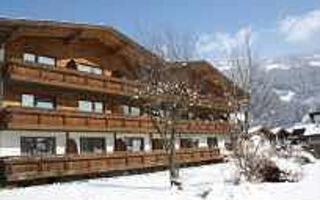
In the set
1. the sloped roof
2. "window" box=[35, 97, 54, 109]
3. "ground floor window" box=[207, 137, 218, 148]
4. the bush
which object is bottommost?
the bush

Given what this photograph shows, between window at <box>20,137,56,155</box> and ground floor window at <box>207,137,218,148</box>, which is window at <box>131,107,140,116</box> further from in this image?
ground floor window at <box>207,137,218,148</box>

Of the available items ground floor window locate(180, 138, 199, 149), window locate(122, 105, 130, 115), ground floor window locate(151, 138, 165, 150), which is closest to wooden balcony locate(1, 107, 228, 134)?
window locate(122, 105, 130, 115)

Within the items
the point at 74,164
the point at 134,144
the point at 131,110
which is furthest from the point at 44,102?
the point at 131,110

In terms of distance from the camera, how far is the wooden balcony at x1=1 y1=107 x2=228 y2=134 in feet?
104

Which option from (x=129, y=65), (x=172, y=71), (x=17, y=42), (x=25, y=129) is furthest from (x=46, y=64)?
(x=129, y=65)

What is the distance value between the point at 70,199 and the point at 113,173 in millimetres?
15858

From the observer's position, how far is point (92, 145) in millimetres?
39250

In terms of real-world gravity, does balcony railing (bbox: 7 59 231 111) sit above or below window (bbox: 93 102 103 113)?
above

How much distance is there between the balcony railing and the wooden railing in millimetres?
4204

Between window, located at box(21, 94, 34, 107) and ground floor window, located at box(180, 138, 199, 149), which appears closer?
window, located at box(21, 94, 34, 107)

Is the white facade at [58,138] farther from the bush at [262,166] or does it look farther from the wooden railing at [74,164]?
the bush at [262,166]

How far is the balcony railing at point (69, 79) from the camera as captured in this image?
3262 centimetres

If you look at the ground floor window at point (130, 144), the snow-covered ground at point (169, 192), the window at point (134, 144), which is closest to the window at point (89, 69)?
the ground floor window at point (130, 144)

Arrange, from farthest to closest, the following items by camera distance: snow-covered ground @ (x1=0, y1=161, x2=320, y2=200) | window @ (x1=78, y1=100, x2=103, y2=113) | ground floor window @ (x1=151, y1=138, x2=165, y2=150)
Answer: ground floor window @ (x1=151, y1=138, x2=165, y2=150)
window @ (x1=78, y1=100, x2=103, y2=113)
snow-covered ground @ (x1=0, y1=161, x2=320, y2=200)
